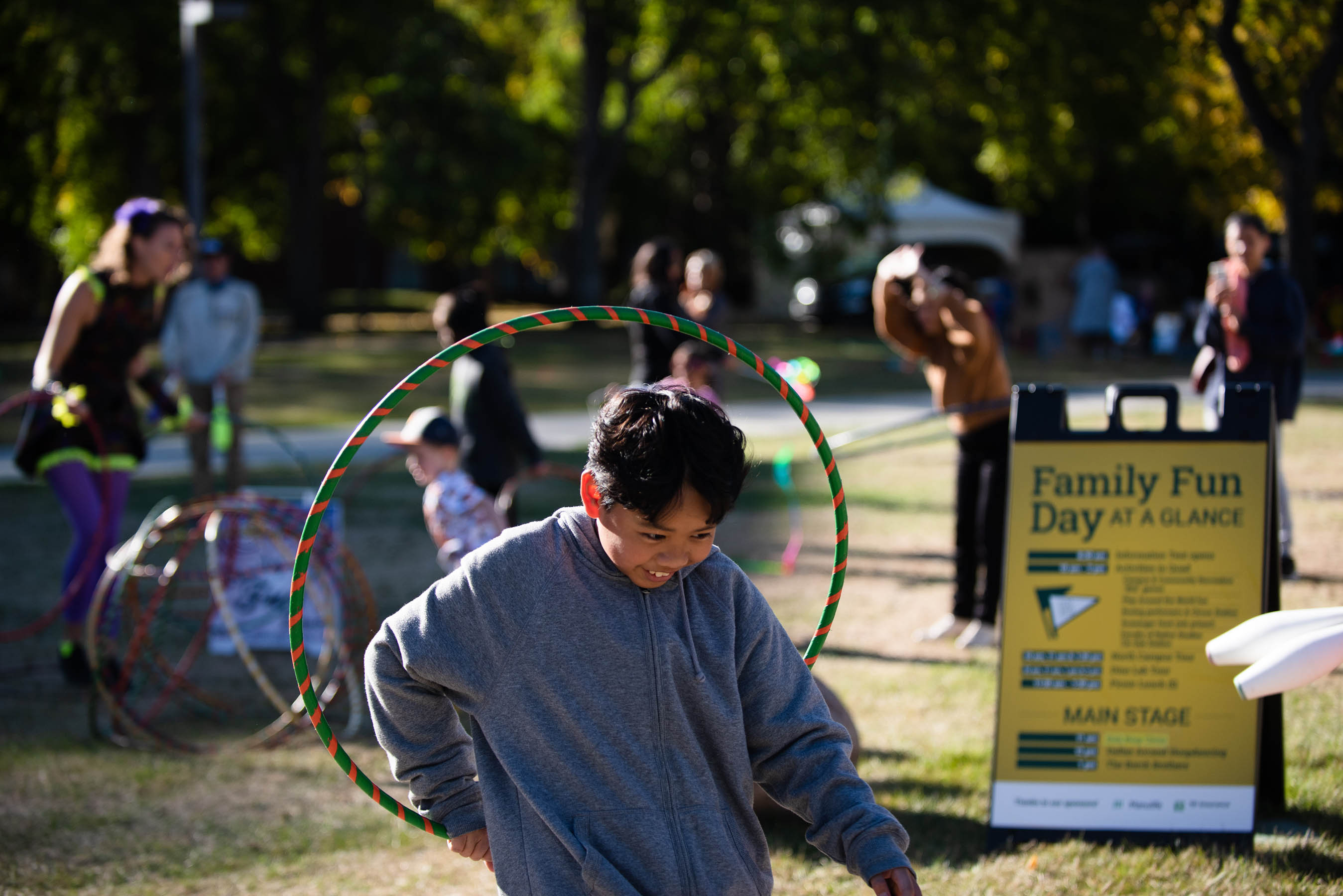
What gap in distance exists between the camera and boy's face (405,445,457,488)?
18.0ft

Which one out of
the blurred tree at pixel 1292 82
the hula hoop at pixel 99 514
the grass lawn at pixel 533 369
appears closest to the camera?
the hula hoop at pixel 99 514

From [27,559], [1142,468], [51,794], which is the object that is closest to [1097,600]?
[1142,468]

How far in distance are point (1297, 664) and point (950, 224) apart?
29732 mm

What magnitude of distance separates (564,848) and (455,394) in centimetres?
432

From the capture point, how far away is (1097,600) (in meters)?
4.10

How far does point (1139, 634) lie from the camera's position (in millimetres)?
4074

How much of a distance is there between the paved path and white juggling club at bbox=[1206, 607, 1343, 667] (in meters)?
8.88

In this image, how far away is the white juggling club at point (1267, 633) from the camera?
242 centimetres

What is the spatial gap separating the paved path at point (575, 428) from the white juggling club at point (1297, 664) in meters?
9.03

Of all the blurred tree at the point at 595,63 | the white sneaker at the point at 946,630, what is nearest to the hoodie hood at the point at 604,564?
the white sneaker at the point at 946,630

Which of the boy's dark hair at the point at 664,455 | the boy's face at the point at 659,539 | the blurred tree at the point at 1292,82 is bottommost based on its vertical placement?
the boy's face at the point at 659,539

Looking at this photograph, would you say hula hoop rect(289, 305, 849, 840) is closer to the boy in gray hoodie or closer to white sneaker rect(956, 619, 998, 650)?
the boy in gray hoodie

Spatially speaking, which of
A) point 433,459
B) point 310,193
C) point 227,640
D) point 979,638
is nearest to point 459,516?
point 433,459

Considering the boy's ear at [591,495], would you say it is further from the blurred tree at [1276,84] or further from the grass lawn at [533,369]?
the grass lawn at [533,369]
